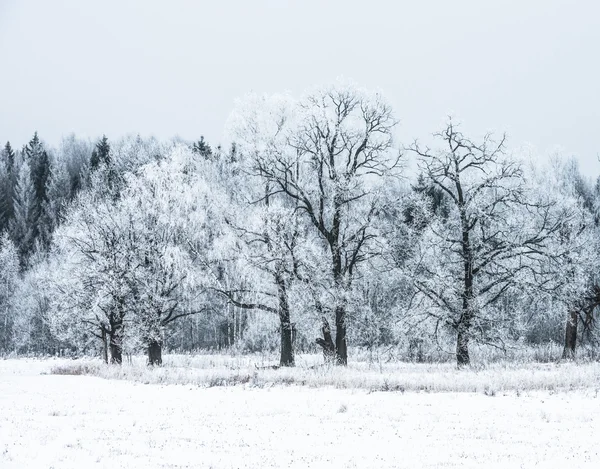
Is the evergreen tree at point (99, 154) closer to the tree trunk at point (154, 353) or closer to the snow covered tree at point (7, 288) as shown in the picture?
the snow covered tree at point (7, 288)

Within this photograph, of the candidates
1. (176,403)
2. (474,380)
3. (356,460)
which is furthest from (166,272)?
(356,460)

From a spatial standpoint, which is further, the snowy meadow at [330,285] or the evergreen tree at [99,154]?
the evergreen tree at [99,154]

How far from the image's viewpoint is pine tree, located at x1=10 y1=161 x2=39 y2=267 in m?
79.2

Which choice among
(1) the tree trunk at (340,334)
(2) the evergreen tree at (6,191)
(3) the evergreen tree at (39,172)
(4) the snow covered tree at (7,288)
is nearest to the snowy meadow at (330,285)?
(1) the tree trunk at (340,334)

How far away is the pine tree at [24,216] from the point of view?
79188 millimetres

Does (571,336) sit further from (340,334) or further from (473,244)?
(340,334)

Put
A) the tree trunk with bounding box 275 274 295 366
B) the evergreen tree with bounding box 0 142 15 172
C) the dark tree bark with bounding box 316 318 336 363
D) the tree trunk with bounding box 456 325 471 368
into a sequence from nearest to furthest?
1. the tree trunk with bounding box 456 325 471 368
2. the tree trunk with bounding box 275 274 295 366
3. the dark tree bark with bounding box 316 318 336 363
4. the evergreen tree with bounding box 0 142 15 172

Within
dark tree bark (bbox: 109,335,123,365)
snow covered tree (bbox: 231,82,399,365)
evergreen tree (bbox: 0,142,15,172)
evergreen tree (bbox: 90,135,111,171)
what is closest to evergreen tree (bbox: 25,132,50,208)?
evergreen tree (bbox: 0,142,15,172)

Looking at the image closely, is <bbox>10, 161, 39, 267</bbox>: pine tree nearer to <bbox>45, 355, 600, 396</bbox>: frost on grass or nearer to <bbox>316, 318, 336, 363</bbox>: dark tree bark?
<bbox>45, 355, 600, 396</bbox>: frost on grass

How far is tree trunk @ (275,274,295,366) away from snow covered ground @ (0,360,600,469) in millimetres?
7341

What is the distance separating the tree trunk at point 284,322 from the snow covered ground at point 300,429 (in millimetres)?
7341

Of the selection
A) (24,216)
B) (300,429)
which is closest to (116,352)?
(300,429)

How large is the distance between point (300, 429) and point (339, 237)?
635 inches

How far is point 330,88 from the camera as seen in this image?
87.9ft
